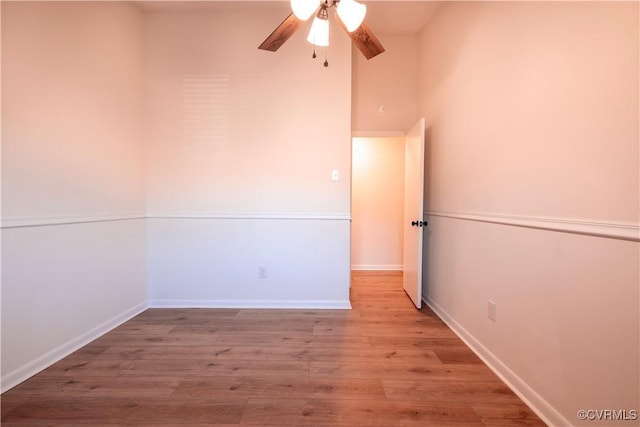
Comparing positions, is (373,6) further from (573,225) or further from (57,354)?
(57,354)

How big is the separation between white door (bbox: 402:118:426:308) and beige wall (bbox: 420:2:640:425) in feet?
1.48

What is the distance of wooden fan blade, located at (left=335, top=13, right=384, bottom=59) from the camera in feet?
5.39

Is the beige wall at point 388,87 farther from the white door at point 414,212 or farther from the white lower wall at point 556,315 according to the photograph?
the white lower wall at point 556,315

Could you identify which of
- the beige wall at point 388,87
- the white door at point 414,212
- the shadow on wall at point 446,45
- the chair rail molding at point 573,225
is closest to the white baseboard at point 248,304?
the white door at point 414,212

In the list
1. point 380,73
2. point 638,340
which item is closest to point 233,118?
point 380,73

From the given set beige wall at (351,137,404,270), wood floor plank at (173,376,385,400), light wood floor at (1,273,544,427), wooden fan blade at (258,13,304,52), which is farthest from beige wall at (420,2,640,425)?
beige wall at (351,137,404,270)

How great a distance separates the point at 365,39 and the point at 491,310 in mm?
1938

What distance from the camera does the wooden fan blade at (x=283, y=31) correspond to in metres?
1.61

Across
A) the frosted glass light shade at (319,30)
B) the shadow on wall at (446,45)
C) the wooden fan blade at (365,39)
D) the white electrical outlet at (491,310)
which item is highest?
the shadow on wall at (446,45)

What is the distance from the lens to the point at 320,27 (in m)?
1.68

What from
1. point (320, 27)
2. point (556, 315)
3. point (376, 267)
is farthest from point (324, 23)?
point (376, 267)

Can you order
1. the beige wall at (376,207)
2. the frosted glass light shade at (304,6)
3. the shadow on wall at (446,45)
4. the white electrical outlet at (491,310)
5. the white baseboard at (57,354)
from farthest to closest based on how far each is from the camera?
1. the beige wall at (376,207)
2. the shadow on wall at (446,45)
3. the white electrical outlet at (491,310)
4. the white baseboard at (57,354)
5. the frosted glass light shade at (304,6)

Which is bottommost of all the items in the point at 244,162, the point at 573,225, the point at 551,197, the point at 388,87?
the point at 573,225

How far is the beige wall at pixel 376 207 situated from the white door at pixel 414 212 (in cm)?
108
